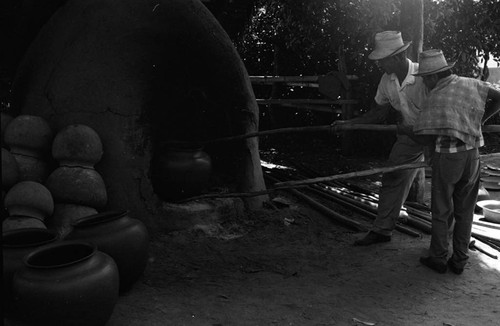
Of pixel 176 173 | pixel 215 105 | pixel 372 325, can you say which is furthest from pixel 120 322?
pixel 215 105

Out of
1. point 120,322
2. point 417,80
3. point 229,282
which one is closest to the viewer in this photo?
point 120,322

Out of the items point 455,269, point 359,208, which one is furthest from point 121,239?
point 359,208

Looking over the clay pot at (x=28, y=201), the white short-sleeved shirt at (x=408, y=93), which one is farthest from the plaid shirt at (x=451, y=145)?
the clay pot at (x=28, y=201)

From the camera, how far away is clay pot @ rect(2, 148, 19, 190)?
453 centimetres

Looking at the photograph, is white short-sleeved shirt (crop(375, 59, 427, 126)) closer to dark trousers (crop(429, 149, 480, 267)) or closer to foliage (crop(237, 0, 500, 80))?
dark trousers (crop(429, 149, 480, 267))

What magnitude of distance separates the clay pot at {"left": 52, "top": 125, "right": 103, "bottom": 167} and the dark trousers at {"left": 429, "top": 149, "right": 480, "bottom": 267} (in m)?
3.09

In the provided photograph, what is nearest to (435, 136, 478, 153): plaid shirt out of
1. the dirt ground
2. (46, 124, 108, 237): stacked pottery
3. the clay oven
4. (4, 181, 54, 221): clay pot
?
the dirt ground

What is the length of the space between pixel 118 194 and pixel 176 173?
2.12ft

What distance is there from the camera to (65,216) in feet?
15.1

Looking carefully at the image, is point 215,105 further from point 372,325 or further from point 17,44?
point 372,325

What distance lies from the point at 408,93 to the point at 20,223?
368 centimetres

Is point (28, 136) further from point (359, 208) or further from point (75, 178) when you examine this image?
point (359, 208)

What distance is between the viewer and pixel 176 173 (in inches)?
214

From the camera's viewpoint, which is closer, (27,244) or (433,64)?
(27,244)
